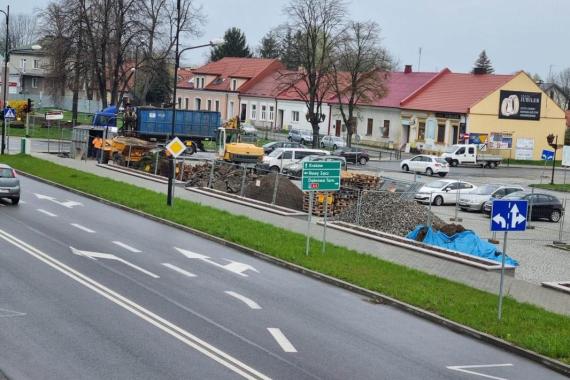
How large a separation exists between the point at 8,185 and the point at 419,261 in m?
14.3

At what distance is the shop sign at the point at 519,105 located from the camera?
75.4 meters

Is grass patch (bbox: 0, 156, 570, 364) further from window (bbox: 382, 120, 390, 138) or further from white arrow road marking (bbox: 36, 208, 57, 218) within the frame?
window (bbox: 382, 120, 390, 138)

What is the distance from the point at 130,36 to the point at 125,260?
53.7m

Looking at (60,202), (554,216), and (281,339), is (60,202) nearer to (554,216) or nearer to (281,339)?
(281,339)

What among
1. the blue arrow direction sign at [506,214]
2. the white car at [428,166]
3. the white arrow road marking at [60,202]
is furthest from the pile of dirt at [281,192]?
the white car at [428,166]

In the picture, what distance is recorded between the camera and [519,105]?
251 ft

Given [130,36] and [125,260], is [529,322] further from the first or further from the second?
[130,36]

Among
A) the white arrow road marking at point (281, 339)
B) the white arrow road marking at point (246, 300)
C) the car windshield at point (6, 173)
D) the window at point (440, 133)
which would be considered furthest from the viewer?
the window at point (440, 133)

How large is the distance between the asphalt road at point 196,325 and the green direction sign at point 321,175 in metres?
2.24

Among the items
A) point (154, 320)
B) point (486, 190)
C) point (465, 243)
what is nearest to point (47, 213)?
point (465, 243)

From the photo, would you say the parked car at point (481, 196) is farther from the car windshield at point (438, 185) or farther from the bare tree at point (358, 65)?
the bare tree at point (358, 65)

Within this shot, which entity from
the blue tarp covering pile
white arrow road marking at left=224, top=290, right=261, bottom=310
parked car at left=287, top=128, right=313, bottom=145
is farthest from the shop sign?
white arrow road marking at left=224, top=290, right=261, bottom=310

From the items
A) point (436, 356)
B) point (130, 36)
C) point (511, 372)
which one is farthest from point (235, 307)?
point (130, 36)

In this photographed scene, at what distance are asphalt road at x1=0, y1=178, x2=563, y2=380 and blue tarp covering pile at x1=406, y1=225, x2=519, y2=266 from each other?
6054 millimetres
